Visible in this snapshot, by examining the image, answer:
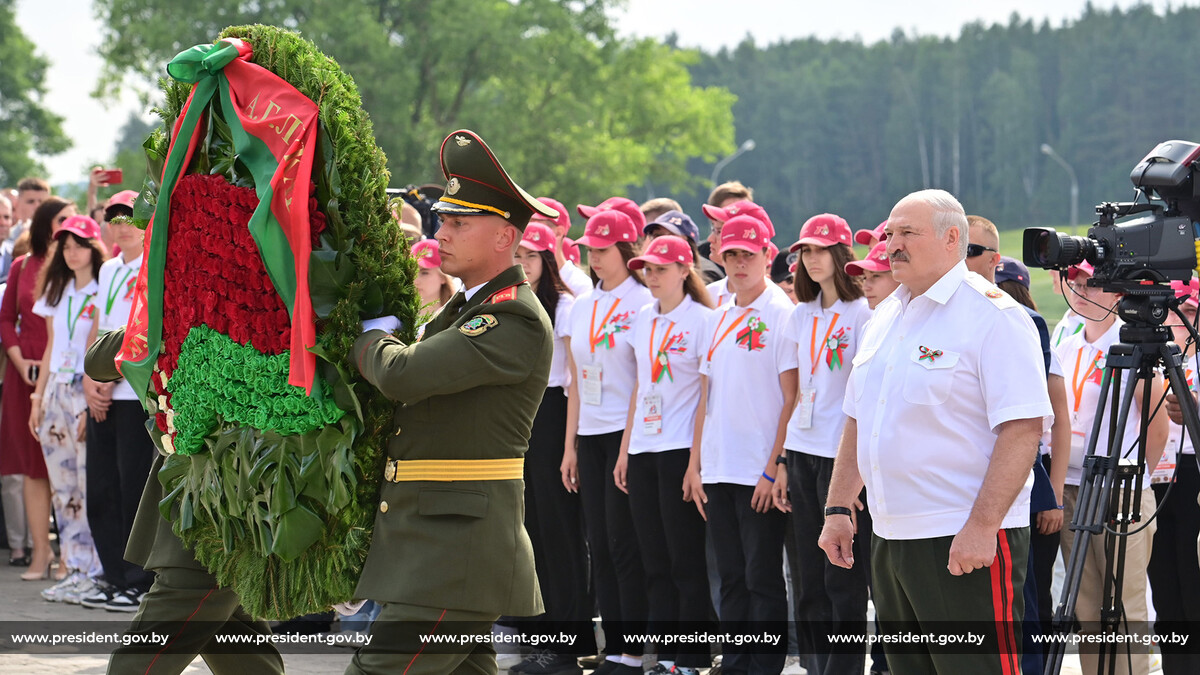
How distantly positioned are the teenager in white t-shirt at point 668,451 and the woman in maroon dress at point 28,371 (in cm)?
446

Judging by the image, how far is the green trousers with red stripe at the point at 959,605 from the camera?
13.3ft

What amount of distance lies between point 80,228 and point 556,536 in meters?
3.65

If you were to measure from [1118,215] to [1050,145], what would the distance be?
58.2 metres

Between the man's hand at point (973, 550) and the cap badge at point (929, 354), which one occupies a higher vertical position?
the cap badge at point (929, 354)

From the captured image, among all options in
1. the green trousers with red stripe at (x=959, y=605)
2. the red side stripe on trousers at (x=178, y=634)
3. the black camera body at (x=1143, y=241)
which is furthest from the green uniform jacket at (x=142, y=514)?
the black camera body at (x=1143, y=241)

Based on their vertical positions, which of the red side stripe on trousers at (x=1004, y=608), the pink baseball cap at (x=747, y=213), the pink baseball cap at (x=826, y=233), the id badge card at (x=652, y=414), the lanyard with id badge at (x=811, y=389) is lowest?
the red side stripe on trousers at (x=1004, y=608)

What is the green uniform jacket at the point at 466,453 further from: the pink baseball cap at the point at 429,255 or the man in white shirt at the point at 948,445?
the pink baseball cap at the point at 429,255

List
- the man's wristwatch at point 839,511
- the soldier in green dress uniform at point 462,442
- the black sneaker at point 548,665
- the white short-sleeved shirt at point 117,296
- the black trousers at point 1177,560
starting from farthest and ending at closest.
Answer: the white short-sleeved shirt at point 117,296 → the black sneaker at point 548,665 → the black trousers at point 1177,560 → the man's wristwatch at point 839,511 → the soldier in green dress uniform at point 462,442

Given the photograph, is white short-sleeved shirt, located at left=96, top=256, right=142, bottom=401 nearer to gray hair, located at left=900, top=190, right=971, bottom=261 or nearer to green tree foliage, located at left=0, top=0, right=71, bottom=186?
gray hair, located at left=900, top=190, right=971, bottom=261

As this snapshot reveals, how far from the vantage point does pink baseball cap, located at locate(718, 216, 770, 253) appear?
20.7 ft

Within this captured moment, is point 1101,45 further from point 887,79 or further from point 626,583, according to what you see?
point 626,583

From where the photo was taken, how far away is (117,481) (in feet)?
27.1

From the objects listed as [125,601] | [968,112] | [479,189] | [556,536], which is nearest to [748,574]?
[556,536]

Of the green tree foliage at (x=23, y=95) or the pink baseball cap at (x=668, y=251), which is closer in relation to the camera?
the pink baseball cap at (x=668, y=251)
